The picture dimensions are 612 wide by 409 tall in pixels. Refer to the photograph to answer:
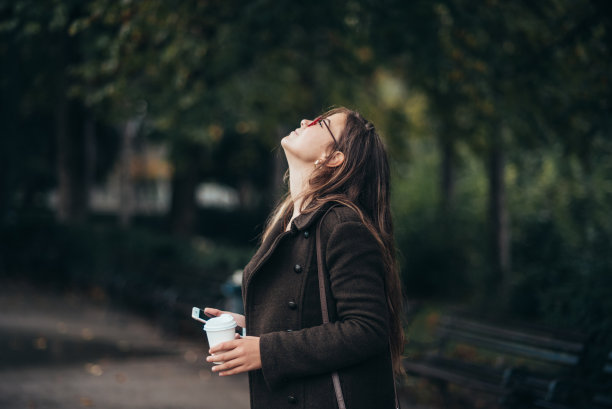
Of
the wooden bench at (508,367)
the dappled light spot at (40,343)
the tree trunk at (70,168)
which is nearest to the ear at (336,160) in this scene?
the wooden bench at (508,367)

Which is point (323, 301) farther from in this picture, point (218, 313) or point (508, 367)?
point (508, 367)

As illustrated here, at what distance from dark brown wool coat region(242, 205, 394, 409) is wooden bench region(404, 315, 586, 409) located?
2563 mm

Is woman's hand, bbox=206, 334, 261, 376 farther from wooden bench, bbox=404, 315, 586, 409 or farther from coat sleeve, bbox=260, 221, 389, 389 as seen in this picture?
wooden bench, bbox=404, 315, 586, 409

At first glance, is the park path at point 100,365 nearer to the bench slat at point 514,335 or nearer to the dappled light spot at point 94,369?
the dappled light spot at point 94,369

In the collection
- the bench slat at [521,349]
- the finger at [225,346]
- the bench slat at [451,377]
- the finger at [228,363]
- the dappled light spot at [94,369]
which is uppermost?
the finger at [225,346]

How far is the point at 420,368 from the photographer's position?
529 cm

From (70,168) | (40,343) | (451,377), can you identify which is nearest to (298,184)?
(451,377)

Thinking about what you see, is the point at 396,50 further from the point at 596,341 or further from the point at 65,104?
the point at 65,104

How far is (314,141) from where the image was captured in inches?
90.2

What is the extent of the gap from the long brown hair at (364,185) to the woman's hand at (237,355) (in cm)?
50

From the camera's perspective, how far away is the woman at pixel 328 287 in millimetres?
2039

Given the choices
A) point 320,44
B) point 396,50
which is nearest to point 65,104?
point 320,44

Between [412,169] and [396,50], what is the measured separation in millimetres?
9670

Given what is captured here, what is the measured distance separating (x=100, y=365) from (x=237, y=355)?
5.17 m
